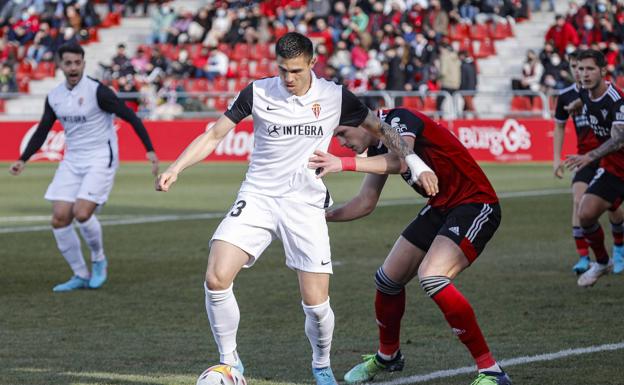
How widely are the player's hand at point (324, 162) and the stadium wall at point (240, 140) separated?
2072 cm

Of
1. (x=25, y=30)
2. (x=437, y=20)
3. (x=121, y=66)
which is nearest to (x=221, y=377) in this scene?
(x=437, y=20)

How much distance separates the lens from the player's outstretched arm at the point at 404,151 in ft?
23.3

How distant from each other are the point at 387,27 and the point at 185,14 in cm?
894

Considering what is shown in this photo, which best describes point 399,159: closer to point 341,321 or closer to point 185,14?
point 341,321

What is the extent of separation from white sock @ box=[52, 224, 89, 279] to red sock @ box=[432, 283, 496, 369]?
5912mm

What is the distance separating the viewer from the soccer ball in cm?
669

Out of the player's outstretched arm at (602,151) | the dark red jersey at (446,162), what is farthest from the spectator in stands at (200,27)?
the dark red jersey at (446,162)

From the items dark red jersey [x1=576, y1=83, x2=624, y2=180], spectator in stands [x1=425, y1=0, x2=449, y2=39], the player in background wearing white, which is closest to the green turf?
the player in background wearing white

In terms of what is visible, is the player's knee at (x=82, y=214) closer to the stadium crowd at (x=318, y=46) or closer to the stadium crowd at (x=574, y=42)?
the stadium crowd at (x=318, y=46)

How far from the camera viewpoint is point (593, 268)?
1180 cm

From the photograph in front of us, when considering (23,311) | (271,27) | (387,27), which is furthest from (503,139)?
(23,311)

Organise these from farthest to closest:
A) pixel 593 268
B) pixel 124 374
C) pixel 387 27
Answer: pixel 387 27 < pixel 593 268 < pixel 124 374

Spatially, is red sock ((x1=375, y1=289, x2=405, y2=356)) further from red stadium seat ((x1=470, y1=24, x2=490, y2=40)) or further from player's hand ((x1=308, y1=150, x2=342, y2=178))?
red stadium seat ((x1=470, y1=24, x2=490, y2=40))

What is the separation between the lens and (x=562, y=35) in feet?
105
